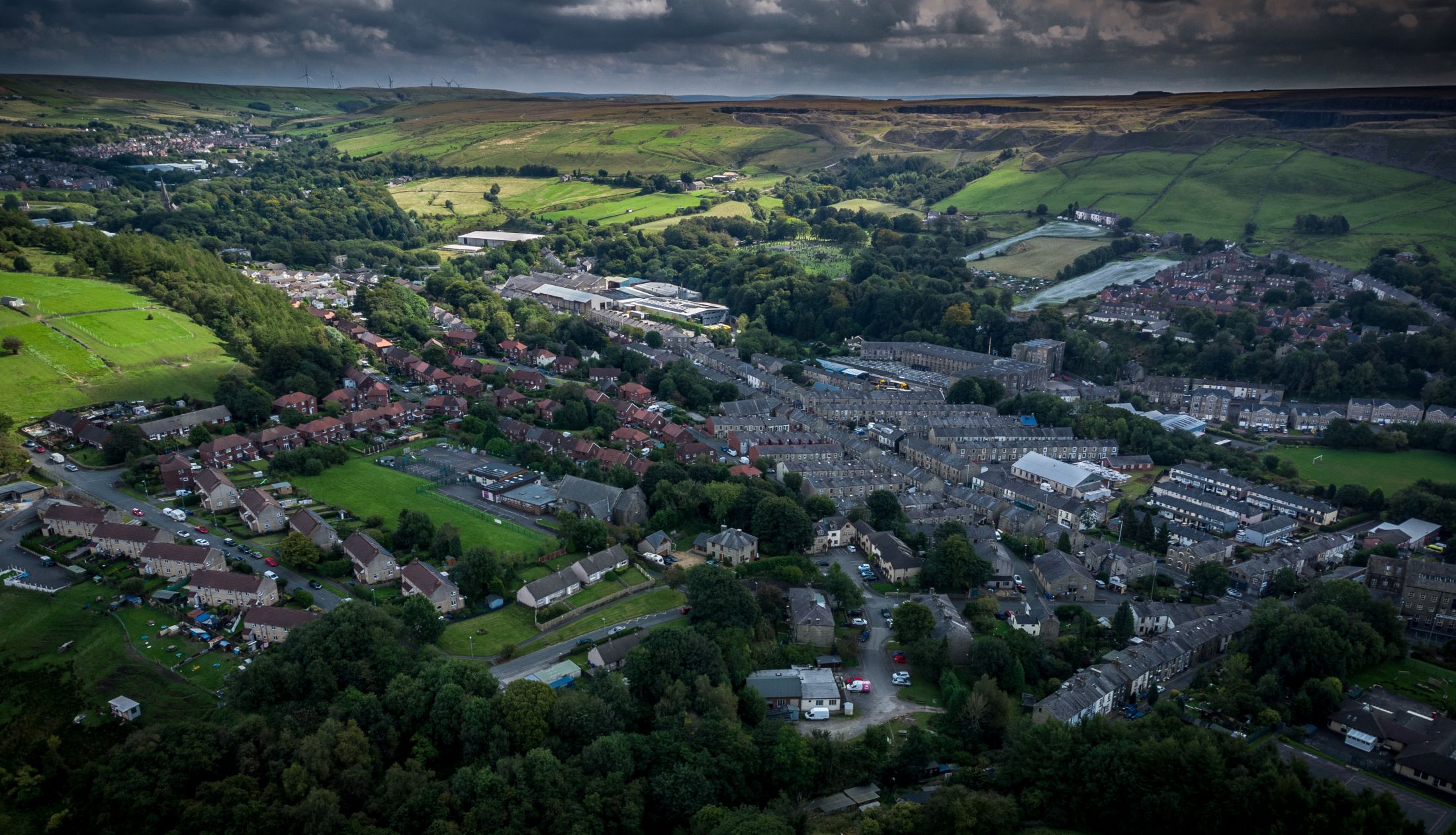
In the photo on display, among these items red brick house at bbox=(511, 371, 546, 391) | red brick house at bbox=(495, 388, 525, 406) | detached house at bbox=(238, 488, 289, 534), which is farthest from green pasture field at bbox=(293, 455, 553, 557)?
red brick house at bbox=(511, 371, 546, 391)

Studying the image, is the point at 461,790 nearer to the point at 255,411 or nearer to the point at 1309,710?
the point at 1309,710

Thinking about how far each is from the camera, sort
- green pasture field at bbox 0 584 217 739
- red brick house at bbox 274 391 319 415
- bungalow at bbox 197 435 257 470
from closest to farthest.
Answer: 1. green pasture field at bbox 0 584 217 739
2. bungalow at bbox 197 435 257 470
3. red brick house at bbox 274 391 319 415

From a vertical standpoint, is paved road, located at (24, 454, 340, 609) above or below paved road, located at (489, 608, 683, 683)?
above

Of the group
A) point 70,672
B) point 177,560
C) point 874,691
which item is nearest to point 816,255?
point 874,691

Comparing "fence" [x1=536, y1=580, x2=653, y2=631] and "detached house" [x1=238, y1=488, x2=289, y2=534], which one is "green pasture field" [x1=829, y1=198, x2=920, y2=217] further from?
"detached house" [x1=238, y1=488, x2=289, y2=534]

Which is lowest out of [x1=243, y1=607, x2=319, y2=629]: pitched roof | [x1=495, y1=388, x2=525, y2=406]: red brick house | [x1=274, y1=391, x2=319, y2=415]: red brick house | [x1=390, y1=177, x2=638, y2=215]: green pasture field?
[x1=243, y1=607, x2=319, y2=629]: pitched roof

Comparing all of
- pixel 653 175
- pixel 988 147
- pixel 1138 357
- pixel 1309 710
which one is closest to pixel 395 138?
pixel 653 175
